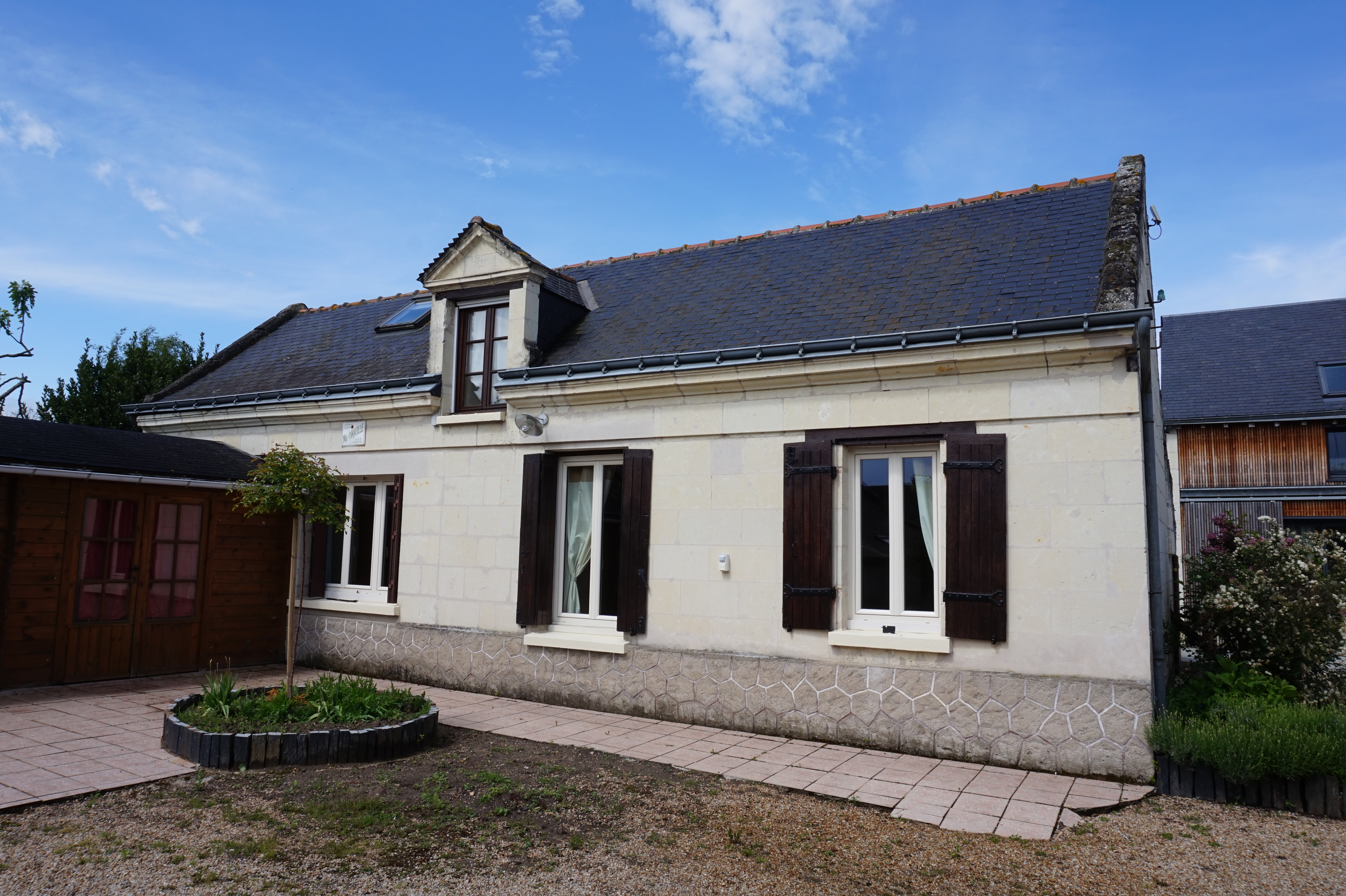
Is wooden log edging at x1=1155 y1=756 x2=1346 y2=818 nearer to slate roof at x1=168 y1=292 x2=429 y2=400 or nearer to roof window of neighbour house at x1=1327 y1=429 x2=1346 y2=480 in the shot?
slate roof at x1=168 y1=292 x2=429 y2=400

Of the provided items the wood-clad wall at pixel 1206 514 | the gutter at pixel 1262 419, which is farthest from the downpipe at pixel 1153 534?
the wood-clad wall at pixel 1206 514

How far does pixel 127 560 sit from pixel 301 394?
9.17 feet

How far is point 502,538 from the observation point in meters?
9.54

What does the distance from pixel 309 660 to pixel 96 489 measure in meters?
3.15

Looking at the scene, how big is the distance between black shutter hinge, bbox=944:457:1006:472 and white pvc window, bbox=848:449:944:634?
292 mm

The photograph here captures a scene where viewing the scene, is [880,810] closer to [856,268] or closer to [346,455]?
[856,268]

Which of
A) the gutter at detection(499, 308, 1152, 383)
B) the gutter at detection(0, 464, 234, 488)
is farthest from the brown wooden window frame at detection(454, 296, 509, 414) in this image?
the gutter at detection(0, 464, 234, 488)

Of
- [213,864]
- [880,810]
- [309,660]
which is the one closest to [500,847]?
[213,864]

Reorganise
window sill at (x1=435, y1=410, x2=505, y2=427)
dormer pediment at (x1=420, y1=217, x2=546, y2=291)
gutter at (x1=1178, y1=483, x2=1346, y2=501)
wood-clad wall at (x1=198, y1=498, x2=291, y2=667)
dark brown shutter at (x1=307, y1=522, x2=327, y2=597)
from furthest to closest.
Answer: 1. gutter at (x1=1178, y1=483, x2=1346, y2=501)
2. dark brown shutter at (x1=307, y1=522, x2=327, y2=597)
3. wood-clad wall at (x1=198, y1=498, x2=291, y2=667)
4. dormer pediment at (x1=420, y1=217, x2=546, y2=291)
5. window sill at (x1=435, y1=410, x2=505, y2=427)

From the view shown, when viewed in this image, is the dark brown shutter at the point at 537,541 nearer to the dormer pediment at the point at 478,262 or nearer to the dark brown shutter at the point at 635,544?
the dark brown shutter at the point at 635,544

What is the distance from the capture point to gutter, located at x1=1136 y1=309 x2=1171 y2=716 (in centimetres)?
665

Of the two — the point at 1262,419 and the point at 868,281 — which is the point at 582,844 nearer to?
the point at 868,281

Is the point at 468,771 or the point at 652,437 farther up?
the point at 652,437

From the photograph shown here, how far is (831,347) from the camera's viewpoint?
770cm
